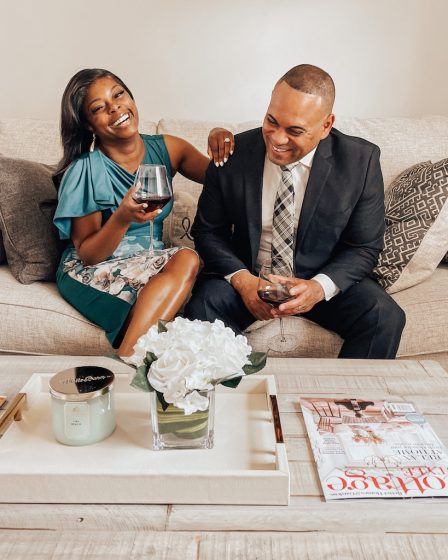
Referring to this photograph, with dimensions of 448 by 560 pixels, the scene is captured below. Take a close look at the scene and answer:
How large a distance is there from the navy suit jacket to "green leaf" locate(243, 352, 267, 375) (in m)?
0.86

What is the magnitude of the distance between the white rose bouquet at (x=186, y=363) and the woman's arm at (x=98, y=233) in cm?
77

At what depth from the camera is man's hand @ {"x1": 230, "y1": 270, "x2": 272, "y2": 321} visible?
1880 millimetres

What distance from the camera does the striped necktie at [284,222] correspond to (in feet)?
6.59

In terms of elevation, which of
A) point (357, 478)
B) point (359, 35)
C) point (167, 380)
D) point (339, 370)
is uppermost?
point (359, 35)

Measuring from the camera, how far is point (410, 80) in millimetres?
2896

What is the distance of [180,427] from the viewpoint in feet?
3.73

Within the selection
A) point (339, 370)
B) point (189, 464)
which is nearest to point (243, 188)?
point (339, 370)

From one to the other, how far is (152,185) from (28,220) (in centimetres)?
78

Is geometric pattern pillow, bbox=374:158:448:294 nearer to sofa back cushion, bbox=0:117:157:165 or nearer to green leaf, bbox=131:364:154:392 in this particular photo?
green leaf, bbox=131:364:154:392

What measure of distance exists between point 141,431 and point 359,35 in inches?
90.6

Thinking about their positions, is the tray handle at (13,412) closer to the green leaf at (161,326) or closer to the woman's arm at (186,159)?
the green leaf at (161,326)

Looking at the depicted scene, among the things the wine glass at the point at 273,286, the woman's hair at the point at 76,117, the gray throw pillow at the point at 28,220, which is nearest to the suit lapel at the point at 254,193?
the wine glass at the point at 273,286

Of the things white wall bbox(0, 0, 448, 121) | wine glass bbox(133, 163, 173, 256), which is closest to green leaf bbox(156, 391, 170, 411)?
wine glass bbox(133, 163, 173, 256)

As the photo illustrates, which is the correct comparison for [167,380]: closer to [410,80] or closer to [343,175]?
[343,175]
